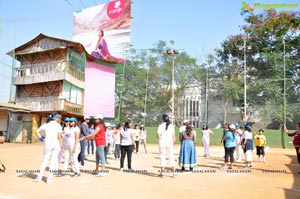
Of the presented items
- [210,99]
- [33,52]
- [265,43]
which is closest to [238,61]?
[265,43]

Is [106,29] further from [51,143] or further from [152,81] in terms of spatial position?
[51,143]

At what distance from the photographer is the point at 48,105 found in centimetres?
2773

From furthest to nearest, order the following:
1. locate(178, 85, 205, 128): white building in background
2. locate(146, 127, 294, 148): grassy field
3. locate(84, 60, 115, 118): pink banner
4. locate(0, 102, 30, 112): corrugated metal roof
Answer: locate(84, 60, 115, 118): pink banner, locate(178, 85, 205, 128): white building in background, locate(146, 127, 294, 148): grassy field, locate(0, 102, 30, 112): corrugated metal roof

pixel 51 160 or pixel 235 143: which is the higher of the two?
pixel 235 143

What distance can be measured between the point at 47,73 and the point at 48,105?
314cm

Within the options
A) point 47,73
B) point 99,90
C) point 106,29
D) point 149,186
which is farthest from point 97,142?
point 106,29

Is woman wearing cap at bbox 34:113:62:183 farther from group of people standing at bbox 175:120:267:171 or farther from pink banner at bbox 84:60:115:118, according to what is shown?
pink banner at bbox 84:60:115:118

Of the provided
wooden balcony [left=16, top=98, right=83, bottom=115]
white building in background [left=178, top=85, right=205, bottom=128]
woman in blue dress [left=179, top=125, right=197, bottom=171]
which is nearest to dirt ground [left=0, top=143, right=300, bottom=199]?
woman in blue dress [left=179, top=125, right=197, bottom=171]

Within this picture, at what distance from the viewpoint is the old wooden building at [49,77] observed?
27.8 metres

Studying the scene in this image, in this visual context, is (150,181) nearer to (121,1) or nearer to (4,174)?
(4,174)

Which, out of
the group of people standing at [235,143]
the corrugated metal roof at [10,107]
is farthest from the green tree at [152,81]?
the group of people standing at [235,143]

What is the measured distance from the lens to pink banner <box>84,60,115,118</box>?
105 ft

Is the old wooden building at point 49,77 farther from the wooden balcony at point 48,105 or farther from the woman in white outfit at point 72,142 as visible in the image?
the woman in white outfit at point 72,142

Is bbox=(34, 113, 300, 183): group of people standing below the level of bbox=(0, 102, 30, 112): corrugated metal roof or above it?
below
